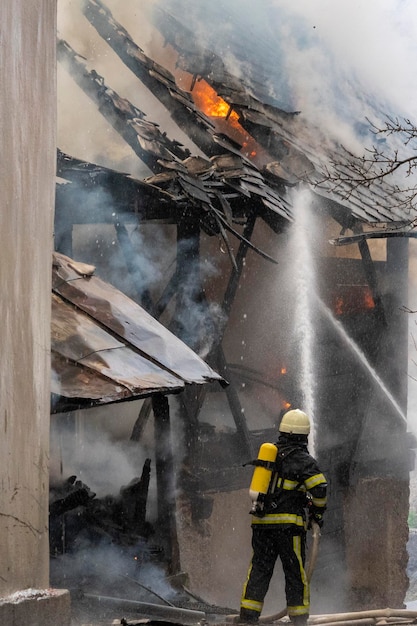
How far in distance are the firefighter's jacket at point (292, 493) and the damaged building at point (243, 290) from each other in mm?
3995

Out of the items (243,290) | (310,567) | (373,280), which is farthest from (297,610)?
(373,280)

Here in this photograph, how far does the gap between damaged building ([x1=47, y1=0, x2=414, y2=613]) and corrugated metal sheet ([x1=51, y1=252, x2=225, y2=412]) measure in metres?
2.24

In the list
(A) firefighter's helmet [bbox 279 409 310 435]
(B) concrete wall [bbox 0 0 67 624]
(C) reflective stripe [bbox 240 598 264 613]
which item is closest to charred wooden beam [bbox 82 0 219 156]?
(A) firefighter's helmet [bbox 279 409 310 435]

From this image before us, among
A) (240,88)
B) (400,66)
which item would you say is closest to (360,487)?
(240,88)

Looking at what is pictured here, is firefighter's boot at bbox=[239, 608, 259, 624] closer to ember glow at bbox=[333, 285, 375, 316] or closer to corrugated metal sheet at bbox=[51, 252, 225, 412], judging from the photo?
corrugated metal sheet at bbox=[51, 252, 225, 412]

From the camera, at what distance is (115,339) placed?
703 cm

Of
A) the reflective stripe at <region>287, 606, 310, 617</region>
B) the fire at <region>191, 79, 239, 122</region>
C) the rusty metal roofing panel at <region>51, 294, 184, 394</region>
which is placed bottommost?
the reflective stripe at <region>287, 606, 310, 617</region>

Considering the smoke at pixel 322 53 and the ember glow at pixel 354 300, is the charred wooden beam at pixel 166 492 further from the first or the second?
the smoke at pixel 322 53

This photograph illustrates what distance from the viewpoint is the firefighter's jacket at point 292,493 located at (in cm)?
654

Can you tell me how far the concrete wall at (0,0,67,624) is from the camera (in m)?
4.27

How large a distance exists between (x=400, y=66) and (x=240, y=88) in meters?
7.74

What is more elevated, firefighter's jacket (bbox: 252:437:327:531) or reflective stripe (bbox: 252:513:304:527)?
firefighter's jacket (bbox: 252:437:327:531)

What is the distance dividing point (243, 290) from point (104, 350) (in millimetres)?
8072

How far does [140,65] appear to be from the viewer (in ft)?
41.8
